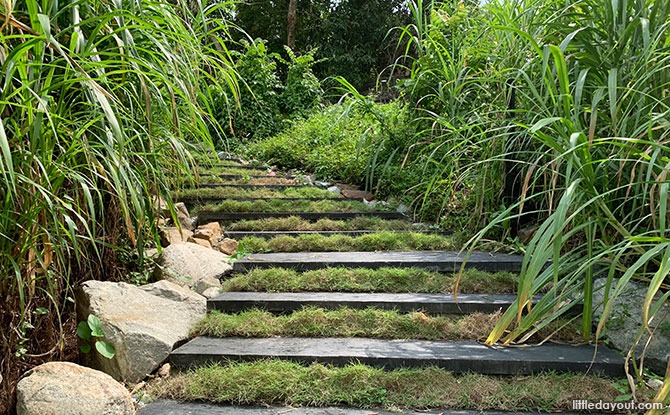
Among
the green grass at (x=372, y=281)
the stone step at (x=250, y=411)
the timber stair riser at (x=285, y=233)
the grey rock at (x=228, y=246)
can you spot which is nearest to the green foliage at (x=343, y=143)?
the timber stair riser at (x=285, y=233)

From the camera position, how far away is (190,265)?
9.81 ft

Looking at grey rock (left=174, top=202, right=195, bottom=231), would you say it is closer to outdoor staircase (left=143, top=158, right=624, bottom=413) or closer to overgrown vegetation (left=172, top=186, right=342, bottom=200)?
overgrown vegetation (left=172, top=186, right=342, bottom=200)

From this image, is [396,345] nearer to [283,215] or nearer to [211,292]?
[211,292]

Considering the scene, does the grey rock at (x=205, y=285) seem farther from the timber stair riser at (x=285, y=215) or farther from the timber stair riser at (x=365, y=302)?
the timber stair riser at (x=285, y=215)

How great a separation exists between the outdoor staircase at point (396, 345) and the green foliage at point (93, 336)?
28 centimetres

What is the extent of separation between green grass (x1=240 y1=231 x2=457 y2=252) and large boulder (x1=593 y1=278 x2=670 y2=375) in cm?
129

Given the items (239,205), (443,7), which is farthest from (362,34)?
(239,205)

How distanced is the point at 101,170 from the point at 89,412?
2.94ft

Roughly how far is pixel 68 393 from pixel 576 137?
2.02m

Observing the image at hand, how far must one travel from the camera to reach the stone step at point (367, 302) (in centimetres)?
259

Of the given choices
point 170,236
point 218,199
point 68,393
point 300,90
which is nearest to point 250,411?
point 68,393

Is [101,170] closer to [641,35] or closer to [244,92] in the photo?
[641,35]

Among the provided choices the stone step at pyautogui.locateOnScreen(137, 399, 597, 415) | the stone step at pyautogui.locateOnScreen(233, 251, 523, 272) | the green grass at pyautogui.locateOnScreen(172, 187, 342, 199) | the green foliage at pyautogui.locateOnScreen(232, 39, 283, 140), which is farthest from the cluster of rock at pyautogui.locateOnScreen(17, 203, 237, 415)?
the green foliage at pyautogui.locateOnScreen(232, 39, 283, 140)

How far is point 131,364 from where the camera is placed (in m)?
2.13
